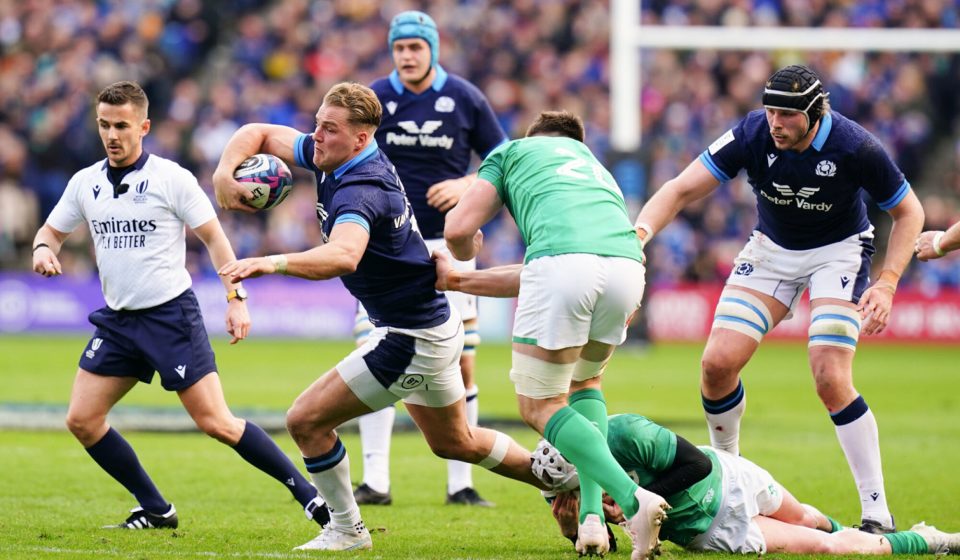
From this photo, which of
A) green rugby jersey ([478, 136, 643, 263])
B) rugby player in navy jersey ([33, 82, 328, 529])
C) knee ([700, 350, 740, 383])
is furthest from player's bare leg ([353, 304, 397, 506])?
green rugby jersey ([478, 136, 643, 263])

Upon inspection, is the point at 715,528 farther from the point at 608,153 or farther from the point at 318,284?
the point at 318,284

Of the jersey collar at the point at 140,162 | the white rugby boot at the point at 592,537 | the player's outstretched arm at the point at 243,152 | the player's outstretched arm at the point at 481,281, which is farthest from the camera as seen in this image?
the jersey collar at the point at 140,162

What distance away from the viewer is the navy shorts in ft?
24.3

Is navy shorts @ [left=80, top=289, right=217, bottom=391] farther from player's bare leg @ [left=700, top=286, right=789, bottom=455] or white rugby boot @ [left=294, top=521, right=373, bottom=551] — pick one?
player's bare leg @ [left=700, top=286, right=789, bottom=455]

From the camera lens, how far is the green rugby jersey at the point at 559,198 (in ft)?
21.4

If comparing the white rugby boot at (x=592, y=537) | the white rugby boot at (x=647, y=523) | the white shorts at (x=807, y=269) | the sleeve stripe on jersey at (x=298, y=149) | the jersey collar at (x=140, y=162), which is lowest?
the white rugby boot at (x=592, y=537)

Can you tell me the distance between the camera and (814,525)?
687cm

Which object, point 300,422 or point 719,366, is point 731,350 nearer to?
point 719,366

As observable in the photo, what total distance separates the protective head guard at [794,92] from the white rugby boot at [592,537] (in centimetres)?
252

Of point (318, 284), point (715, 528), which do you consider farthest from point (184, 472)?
point (318, 284)

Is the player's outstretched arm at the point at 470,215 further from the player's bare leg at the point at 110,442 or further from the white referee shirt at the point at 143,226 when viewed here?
the player's bare leg at the point at 110,442

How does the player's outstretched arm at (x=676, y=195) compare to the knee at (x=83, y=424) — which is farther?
the player's outstretched arm at (x=676, y=195)

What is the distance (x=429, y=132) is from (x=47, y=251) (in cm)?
314

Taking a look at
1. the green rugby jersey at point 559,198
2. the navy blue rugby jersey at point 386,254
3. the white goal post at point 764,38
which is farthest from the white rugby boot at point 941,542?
the white goal post at point 764,38
